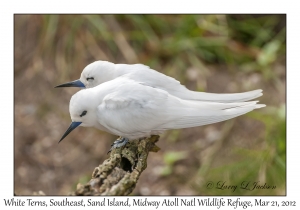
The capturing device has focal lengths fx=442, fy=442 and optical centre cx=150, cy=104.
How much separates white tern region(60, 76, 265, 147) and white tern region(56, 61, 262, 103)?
0.36 feet

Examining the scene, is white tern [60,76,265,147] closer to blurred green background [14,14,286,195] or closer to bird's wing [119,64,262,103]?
bird's wing [119,64,262,103]

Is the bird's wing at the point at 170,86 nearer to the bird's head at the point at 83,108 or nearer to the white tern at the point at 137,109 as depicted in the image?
the white tern at the point at 137,109

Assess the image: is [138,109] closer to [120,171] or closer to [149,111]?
[149,111]

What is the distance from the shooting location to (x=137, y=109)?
3.59 metres

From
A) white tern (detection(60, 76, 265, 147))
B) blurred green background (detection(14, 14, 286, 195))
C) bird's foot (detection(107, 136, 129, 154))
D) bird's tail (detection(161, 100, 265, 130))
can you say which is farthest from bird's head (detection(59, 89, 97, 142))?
blurred green background (detection(14, 14, 286, 195))

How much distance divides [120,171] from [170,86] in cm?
104

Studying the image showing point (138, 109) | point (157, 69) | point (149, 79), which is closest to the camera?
point (138, 109)

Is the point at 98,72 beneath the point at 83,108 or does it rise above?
above

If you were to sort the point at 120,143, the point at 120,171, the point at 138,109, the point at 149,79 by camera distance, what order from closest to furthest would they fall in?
the point at 120,171 → the point at 138,109 → the point at 120,143 → the point at 149,79

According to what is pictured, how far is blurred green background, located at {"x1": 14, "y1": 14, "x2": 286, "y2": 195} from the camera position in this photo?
18.9 ft

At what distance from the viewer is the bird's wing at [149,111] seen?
11.8ft

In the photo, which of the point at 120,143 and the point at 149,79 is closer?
the point at 120,143

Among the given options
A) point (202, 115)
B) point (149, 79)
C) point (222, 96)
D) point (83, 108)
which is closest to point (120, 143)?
point (83, 108)

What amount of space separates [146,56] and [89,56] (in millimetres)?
854
